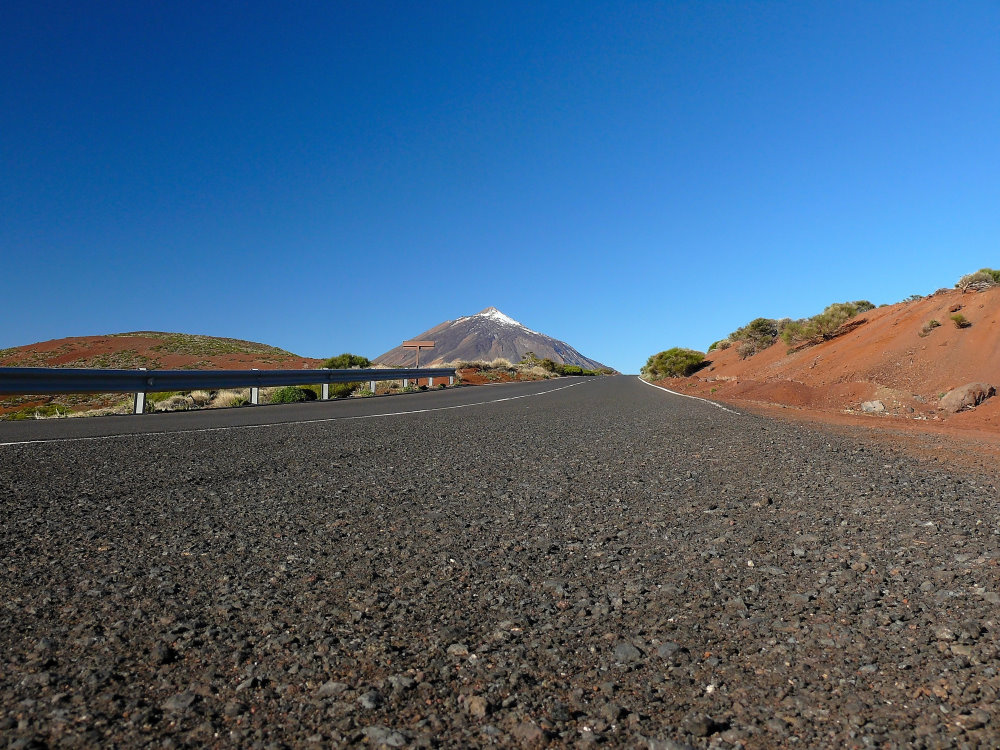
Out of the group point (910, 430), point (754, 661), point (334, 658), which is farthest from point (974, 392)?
point (334, 658)

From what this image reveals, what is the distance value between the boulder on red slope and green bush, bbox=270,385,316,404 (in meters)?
16.7

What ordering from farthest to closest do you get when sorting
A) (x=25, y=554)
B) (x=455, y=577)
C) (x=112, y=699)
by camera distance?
(x=25, y=554)
(x=455, y=577)
(x=112, y=699)

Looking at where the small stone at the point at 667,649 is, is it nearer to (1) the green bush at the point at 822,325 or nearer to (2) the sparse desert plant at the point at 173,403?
(2) the sparse desert plant at the point at 173,403

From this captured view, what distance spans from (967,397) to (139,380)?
60.3 ft

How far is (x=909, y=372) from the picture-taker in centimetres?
1956

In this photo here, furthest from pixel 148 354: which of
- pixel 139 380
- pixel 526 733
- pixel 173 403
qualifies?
pixel 526 733

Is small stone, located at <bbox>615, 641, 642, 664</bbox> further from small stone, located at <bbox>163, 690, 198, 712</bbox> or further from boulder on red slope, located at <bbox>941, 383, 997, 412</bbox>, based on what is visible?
boulder on red slope, located at <bbox>941, 383, 997, 412</bbox>

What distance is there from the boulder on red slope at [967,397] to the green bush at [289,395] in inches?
657

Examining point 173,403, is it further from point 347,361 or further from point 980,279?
point 980,279

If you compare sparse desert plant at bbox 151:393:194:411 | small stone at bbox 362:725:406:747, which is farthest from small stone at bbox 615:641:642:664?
sparse desert plant at bbox 151:393:194:411

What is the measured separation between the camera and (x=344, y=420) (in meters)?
10.9

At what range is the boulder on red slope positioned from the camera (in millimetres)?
13914

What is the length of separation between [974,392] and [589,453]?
467 inches

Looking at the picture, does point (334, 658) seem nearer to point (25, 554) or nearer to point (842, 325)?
point (25, 554)
